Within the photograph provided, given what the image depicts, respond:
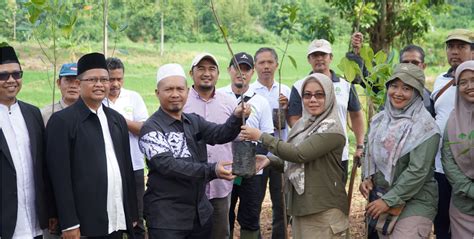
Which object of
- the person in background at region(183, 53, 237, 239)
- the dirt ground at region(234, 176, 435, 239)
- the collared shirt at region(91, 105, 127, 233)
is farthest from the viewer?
the dirt ground at region(234, 176, 435, 239)

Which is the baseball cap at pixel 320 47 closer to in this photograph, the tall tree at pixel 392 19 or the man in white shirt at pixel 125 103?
the man in white shirt at pixel 125 103

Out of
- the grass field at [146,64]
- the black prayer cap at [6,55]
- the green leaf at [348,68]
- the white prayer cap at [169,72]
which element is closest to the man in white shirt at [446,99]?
the green leaf at [348,68]

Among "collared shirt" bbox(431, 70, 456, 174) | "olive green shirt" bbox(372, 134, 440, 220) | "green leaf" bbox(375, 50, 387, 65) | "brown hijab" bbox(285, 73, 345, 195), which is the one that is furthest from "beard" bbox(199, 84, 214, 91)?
"collared shirt" bbox(431, 70, 456, 174)

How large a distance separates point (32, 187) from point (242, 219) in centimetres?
229

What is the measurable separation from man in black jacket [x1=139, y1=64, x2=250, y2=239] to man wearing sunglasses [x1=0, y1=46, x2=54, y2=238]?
2.21ft

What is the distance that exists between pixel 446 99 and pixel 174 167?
221 cm

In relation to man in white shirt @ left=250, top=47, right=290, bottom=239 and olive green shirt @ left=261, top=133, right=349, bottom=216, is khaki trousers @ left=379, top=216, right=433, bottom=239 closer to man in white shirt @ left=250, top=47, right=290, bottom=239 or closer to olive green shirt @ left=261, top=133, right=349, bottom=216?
olive green shirt @ left=261, top=133, right=349, bottom=216

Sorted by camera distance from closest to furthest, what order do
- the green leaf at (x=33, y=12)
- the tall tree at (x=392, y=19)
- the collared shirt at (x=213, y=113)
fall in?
the green leaf at (x=33, y=12) → the collared shirt at (x=213, y=113) → the tall tree at (x=392, y=19)

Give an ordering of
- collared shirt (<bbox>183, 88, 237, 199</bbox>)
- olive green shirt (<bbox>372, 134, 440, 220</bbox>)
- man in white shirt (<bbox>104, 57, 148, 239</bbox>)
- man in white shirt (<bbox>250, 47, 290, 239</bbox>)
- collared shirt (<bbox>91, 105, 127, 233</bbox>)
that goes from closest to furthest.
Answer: collared shirt (<bbox>91, 105, 127, 233</bbox>) → olive green shirt (<bbox>372, 134, 440, 220</bbox>) → collared shirt (<bbox>183, 88, 237, 199</bbox>) → man in white shirt (<bbox>104, 57, 148, 239</bbox>) → man in white shirt (<bbox>250, 47, 290, 239</bbox>)

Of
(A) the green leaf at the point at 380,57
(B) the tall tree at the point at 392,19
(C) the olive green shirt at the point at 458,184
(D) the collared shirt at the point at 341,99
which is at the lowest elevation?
(C) the olive green shirt at the point at 458,184

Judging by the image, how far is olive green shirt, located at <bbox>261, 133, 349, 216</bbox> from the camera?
4.59 metres

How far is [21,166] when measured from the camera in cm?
416

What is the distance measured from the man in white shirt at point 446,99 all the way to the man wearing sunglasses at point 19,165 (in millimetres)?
2768

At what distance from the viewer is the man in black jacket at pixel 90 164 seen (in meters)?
4.18
